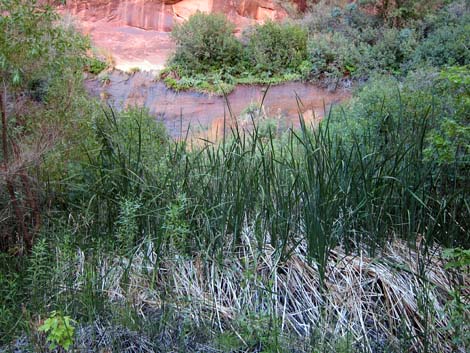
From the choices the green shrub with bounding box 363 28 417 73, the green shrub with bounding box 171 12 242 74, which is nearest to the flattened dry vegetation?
the green shrub with bounding box 363 28 417 73

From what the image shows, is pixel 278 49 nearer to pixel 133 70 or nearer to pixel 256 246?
pixel 133 70

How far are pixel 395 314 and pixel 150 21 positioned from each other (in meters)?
12.2

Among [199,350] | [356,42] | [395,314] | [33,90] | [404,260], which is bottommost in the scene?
[199,350]

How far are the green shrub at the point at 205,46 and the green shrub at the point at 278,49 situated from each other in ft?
1.72

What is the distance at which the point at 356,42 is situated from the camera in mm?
11500

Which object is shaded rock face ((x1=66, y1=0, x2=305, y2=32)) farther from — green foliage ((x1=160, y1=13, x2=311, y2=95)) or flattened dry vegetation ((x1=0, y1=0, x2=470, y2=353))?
flattened dry vegetation ((x1=0, y1=0, x2=470, y2=353))

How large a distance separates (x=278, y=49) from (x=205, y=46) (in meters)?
1.63

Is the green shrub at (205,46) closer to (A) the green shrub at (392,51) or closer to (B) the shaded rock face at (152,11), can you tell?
(B) the shaded rock face at (152,11)

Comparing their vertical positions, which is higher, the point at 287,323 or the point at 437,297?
the point at 437,297

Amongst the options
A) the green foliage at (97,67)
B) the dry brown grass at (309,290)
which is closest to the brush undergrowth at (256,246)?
the dry brown grass at (309,290)

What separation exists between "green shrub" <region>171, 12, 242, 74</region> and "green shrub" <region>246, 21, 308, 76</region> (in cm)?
52

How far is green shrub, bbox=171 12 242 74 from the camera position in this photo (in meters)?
11.8

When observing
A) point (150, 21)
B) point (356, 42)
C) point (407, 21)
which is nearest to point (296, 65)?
point (356, 42)

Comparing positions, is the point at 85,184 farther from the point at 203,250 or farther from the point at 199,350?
the point at 199,350
